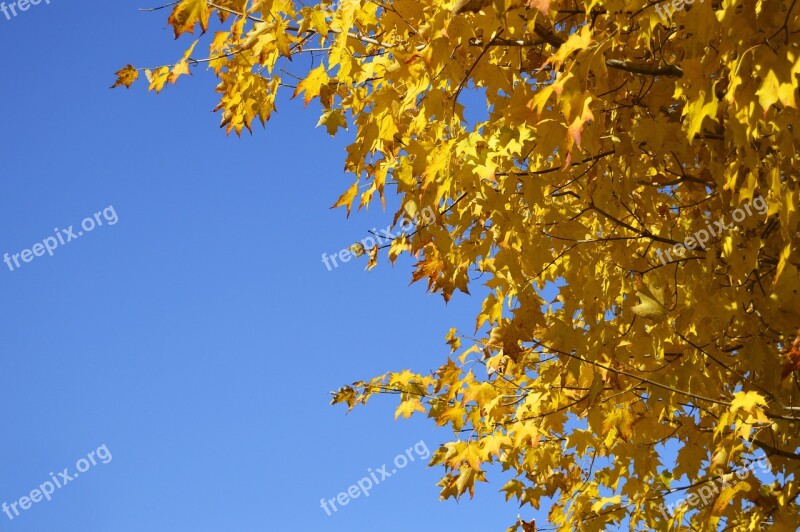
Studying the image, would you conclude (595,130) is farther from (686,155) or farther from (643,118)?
(686,155)

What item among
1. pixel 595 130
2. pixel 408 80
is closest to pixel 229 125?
pixel 408 80

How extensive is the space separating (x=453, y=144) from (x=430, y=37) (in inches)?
17.4

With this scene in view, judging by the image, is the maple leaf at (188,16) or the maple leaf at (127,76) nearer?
the maple leaf at (188,16)

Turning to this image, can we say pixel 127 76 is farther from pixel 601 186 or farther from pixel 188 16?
pixel 601 186

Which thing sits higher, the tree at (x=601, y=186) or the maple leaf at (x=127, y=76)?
the maple leaf at (x=127, y=76)

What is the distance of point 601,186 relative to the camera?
11.8 feet

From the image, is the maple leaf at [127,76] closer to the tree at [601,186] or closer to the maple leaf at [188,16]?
the tree at [601,186]

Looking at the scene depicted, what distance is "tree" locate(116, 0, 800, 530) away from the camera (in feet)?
9.50

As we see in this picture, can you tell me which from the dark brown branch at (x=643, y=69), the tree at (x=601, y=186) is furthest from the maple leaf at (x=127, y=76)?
the dark brown branch at (x=643, y=69)

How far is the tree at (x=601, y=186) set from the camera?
2896 millimetres

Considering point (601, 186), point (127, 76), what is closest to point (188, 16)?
point (127, 76)

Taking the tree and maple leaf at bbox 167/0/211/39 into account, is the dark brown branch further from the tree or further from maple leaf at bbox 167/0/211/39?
maple leaf at bbox 167/0/211/39

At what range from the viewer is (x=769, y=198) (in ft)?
9.24

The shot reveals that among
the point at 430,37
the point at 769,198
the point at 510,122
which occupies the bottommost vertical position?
the point at 769,198
